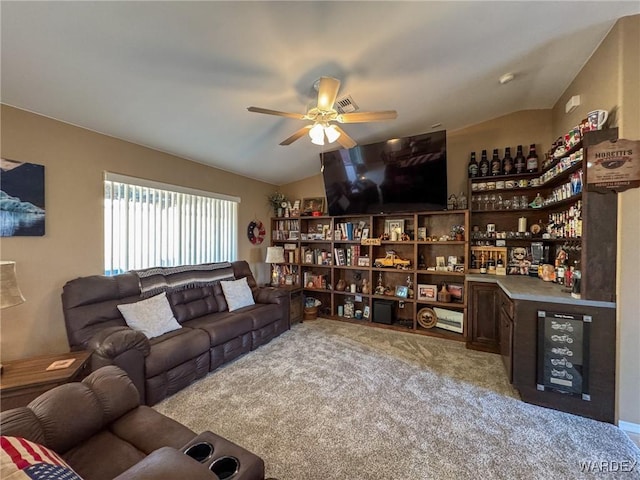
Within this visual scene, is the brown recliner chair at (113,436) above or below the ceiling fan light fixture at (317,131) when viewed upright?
below

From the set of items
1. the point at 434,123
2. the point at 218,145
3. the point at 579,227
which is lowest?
the point at 579,227

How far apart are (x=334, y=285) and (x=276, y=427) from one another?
112 inches

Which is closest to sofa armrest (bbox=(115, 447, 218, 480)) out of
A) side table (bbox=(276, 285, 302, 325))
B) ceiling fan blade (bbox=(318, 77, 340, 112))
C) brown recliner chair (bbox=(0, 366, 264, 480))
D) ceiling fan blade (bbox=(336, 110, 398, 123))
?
brown recliner chair (bbox=(0, 366, 264, 480))

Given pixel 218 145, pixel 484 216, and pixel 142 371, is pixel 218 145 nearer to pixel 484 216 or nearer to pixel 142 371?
pixel 142 371

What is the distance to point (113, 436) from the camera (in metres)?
1.35

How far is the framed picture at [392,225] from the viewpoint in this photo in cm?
432

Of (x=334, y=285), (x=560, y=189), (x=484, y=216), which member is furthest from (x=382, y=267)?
(x=560, y=189)

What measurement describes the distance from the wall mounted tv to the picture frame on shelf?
52 cm

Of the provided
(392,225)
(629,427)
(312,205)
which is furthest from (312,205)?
(629,427)

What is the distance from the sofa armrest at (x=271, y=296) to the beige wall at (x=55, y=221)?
1.85 metres

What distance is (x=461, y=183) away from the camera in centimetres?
403

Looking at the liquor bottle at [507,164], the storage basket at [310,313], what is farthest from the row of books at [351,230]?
the liquor bottle at [507,164]

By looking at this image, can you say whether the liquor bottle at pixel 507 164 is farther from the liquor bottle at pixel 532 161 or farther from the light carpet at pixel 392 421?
the light carpet at pixel 392 421

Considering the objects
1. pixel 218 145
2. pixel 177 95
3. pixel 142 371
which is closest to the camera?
pixel 142 371
